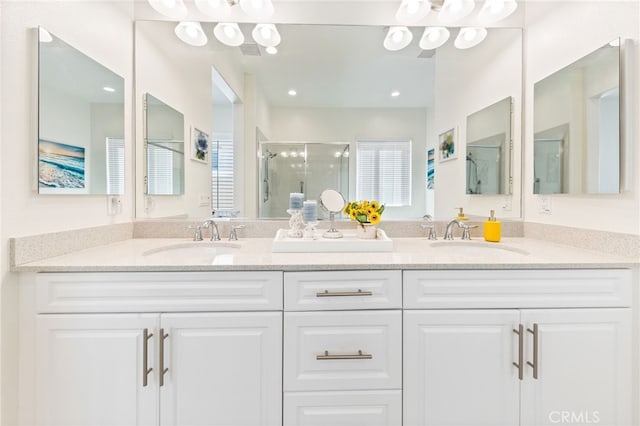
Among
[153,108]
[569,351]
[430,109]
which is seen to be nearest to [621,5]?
[430,109]

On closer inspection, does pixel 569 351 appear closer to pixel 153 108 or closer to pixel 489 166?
pixel 489 166

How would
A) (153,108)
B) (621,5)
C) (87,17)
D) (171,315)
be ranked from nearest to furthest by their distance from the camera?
(171,315) → (621,5) → (87,17) → (153,108)

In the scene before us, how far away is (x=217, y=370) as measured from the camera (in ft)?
3.72

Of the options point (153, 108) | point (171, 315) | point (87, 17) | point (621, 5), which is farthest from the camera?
point (153, 108)

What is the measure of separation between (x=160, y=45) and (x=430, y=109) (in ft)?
5.22

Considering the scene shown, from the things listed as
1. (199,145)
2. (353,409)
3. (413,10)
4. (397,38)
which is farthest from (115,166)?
(413,10)

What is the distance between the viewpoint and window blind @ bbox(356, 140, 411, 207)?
182 cm

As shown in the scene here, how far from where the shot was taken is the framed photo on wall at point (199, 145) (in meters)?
1.85

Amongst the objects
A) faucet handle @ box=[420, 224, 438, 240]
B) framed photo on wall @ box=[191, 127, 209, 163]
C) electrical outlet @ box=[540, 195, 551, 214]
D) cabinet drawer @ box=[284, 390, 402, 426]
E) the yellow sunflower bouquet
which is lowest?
cabinet drawer @ box=[284, 390, 402, 426]

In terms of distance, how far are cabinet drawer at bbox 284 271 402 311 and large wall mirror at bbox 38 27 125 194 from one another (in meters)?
0.98

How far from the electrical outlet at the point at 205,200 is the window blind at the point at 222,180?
23 millimetres

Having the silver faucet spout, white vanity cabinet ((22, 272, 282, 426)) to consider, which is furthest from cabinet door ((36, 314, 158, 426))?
the silver faucet spout

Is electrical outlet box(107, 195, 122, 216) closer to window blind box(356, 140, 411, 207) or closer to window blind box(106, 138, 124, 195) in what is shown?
window blind box(106, 138, 124, 195)

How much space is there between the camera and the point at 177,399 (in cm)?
113
